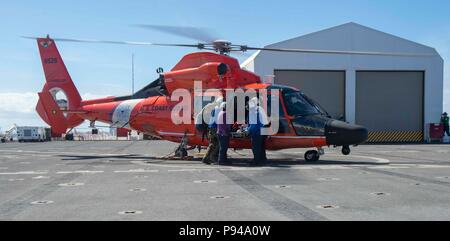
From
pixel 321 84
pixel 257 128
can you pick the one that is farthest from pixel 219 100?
pixel 321 84

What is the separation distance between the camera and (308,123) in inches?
570

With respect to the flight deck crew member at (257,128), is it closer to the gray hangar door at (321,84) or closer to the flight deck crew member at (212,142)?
the flight deck crew member at (212,142)

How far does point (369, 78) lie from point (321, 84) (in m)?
3.92

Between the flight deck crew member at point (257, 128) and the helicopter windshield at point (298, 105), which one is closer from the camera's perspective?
the flight deck crew member at point (257, 128)

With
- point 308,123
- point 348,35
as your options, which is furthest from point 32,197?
point 348,35

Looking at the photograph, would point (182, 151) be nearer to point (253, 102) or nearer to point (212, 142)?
point (212, 142)

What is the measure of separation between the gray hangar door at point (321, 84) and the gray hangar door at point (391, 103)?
1411 millimetres

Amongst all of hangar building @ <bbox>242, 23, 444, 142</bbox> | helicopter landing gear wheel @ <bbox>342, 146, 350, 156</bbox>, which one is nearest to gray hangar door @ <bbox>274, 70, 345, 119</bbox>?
hangar building @ <bbox>242, 23, 444, 142</bbox>

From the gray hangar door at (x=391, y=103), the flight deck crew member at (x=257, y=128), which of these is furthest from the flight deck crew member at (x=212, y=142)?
the gray hangar door at (x=391, y=103)

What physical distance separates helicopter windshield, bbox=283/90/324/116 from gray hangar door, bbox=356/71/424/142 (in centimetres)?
2501

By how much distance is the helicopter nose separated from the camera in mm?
13992

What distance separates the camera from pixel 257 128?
45.9 feet

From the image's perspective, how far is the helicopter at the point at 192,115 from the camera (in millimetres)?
14500
